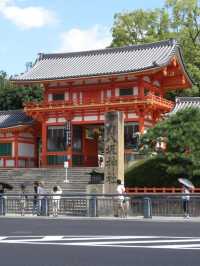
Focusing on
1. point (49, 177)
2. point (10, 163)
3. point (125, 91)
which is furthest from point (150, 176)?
point (10, 163)

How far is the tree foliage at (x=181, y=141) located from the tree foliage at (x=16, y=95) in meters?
29.8

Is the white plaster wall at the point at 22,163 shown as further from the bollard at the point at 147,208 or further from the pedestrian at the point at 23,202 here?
the bollard at the point at 147,208

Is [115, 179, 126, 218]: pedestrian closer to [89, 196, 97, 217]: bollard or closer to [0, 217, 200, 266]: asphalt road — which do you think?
[89, 196, 97, 217]: bollard

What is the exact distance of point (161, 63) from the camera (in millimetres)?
43062

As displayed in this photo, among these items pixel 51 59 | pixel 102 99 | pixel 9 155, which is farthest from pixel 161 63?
pixel 9 155

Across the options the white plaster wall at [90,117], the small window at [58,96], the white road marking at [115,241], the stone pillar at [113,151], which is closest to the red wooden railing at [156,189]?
the stone pillar at [113,151]

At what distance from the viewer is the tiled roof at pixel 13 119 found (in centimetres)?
4767

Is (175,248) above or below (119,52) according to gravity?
below

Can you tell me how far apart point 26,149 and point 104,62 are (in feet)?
32.0

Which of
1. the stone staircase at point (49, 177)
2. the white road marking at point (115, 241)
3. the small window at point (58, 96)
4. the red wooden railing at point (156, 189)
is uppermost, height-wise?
the small window at point (58, 96)

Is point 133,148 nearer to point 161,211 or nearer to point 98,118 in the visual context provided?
point 98,118

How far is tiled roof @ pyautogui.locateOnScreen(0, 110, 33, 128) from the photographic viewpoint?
4767 cm

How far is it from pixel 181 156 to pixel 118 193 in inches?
260

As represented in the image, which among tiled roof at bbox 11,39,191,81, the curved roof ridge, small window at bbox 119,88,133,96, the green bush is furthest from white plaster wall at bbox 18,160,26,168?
the green bush
